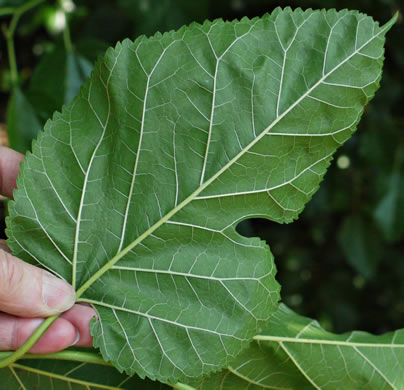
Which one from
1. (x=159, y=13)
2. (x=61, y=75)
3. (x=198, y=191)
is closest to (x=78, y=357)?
(x=198, y=191)

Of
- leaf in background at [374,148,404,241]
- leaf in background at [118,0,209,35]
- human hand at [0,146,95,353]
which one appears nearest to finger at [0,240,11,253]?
human hand at [0,146,95,353]

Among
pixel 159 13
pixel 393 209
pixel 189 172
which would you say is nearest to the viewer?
pixel 189 172

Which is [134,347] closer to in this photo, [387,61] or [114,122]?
[114,122]

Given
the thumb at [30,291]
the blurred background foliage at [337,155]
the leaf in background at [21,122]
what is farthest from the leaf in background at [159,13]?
the thumb at [30,291]

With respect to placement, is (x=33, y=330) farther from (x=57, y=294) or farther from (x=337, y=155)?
(x=337, y=155)

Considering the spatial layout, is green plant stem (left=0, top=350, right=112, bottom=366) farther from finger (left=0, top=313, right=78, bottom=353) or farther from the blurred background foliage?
the blurred background foliage
